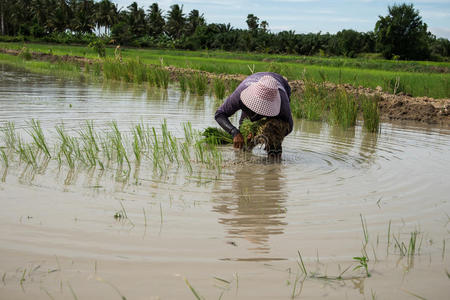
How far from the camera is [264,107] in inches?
156

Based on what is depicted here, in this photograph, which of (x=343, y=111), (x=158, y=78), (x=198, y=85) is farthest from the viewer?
(x=158, y=78)

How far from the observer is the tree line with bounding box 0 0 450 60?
4716 cm

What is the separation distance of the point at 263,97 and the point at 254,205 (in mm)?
1038

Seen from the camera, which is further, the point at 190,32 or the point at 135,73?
the point at 190,32

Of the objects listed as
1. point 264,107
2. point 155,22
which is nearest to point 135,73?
point 264,107

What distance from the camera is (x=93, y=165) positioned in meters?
4.00

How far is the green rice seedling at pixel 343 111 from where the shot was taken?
708 cm

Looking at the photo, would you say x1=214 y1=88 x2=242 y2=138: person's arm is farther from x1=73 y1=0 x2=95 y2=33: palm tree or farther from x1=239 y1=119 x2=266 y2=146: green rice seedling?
x1=73 y1=0 x2=95 y2=33: palm tree

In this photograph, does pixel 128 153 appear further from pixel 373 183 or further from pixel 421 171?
pixel 421 171

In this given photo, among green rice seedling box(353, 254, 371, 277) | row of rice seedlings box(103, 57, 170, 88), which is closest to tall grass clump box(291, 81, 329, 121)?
row of rice seedlings box(103, 57, 170, 88)

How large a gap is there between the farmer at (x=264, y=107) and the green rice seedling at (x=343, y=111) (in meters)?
2.75

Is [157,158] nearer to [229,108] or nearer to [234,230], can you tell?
[229,108]

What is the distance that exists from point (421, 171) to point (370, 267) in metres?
2.45

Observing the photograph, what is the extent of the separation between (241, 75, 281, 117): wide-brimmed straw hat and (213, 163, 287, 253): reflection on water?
0.54m
